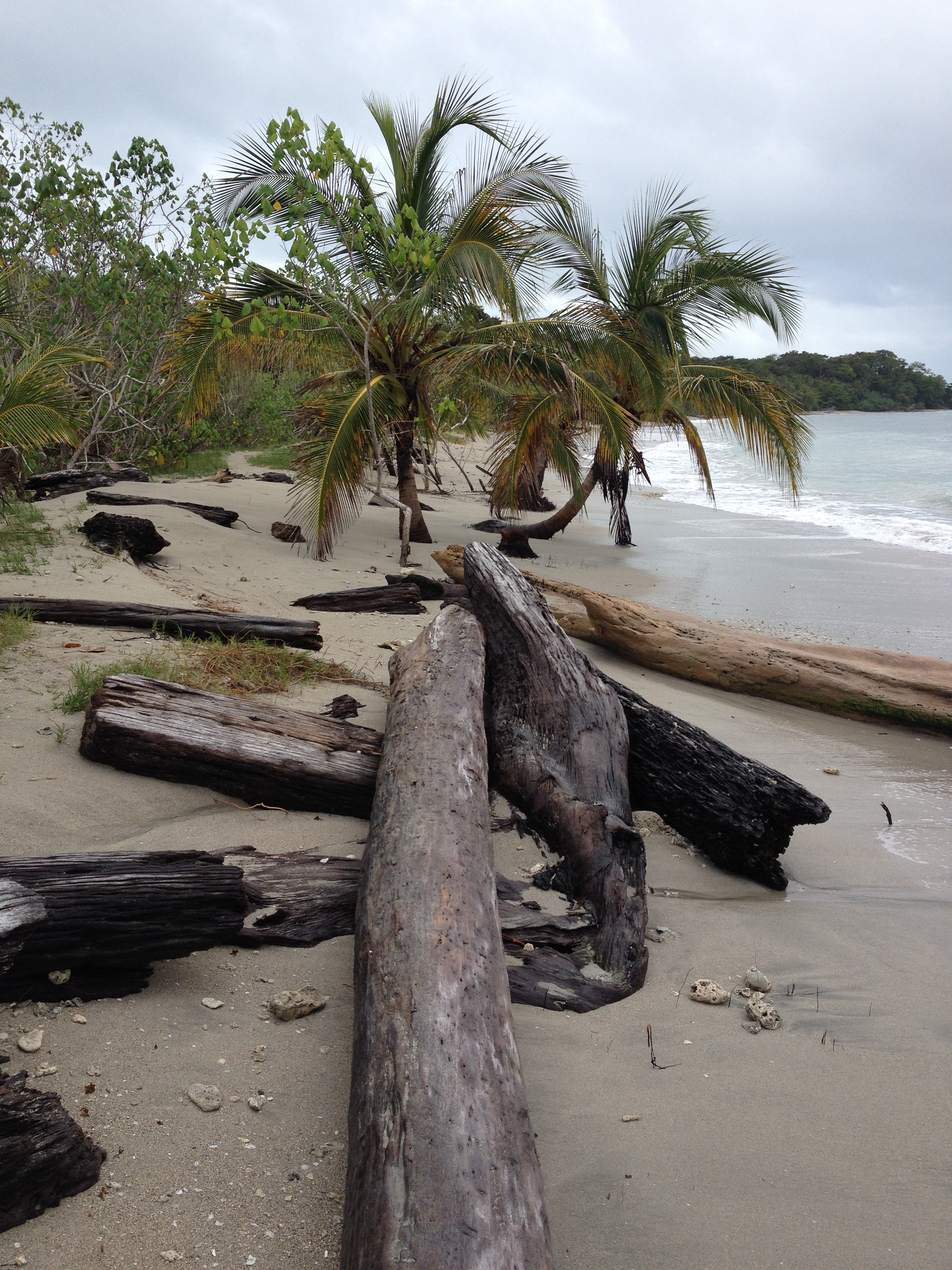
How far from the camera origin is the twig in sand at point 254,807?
3.43m

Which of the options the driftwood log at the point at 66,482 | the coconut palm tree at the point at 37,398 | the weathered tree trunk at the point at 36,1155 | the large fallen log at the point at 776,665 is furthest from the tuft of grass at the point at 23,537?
the weathered tree trunk at the point at 36,1155

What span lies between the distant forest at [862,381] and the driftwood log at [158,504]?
48949mm

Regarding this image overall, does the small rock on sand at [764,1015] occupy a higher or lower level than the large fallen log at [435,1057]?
lower

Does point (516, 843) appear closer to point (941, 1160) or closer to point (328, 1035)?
point (328, 1035)

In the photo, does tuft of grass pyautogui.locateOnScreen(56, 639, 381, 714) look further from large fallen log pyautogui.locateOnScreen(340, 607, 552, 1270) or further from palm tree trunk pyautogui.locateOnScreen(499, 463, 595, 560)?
palm tree trunk pyautogui.locateOnScreen(499, 463, 595, 560)

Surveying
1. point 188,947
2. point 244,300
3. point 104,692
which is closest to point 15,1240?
point 188,947

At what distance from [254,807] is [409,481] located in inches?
332

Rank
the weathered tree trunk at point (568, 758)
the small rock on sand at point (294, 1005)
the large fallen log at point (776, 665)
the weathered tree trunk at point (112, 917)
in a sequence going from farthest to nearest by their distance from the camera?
the large fallen log at point (776, 665)
the weathered tree trunk at point (568, 758)
the small rock on sand at point (294, 1005)
the weathered tree trunk at point (112, 917)

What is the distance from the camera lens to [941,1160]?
2.10 m

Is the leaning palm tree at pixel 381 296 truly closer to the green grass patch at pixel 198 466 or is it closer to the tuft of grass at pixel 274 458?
the green grass patch at pixel 198 466

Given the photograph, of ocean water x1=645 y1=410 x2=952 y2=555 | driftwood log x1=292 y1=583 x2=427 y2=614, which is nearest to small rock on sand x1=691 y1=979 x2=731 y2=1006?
driftwood log x1=292 y1=583 x2=427 y2=614

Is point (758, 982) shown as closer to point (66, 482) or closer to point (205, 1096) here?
point (205, 1096)

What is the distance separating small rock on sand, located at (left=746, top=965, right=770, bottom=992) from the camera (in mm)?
2744

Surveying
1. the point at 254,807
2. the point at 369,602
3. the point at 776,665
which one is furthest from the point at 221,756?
the point at 776,665
